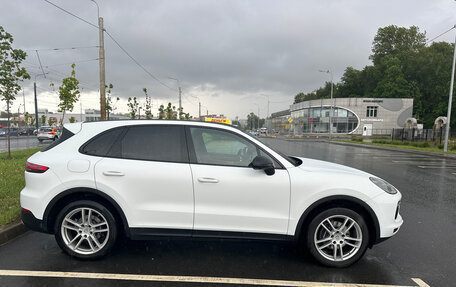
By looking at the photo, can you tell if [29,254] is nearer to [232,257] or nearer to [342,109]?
[232,257]

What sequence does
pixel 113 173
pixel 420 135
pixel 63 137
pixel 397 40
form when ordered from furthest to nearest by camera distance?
pixel 397 40 < pixel 420 135 < pixel 63 137 < pixel 113 173

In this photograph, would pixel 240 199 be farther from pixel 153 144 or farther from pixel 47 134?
pixel 47 134

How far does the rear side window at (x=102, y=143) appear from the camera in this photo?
3.27 meters

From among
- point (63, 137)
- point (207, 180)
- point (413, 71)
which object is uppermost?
point (413, 71)

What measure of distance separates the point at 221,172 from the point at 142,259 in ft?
4.82

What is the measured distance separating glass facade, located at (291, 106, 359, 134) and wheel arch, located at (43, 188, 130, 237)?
204 ft

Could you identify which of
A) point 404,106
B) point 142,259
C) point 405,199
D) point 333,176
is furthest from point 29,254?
point 404,106

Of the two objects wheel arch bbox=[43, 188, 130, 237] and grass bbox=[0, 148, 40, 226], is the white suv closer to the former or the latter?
wheel arch bbox=[43, 188, 130, 237]

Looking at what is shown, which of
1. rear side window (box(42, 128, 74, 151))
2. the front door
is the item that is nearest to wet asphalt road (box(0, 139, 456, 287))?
the front door

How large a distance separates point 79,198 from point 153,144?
3.55 ft

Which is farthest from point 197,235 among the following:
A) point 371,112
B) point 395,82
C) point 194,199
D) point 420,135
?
Result: point 395,82

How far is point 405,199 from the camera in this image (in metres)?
6.30

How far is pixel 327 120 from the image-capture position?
63.8 metres

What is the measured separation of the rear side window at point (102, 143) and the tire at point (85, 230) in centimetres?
60
